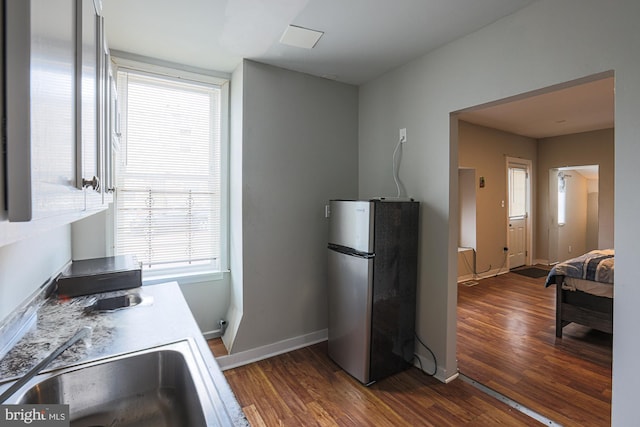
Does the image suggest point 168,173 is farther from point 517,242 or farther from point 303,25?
point 517,242

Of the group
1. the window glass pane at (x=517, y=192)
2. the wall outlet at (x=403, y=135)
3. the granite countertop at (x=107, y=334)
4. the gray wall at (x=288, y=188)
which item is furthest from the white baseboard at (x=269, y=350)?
the window glass pane at (x=517, y=192)

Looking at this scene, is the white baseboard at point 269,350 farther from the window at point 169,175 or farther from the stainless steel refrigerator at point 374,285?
the window at point 169,175

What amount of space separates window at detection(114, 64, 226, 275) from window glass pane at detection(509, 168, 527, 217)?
17.7 feet

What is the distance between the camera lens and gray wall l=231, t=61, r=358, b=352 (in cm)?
262

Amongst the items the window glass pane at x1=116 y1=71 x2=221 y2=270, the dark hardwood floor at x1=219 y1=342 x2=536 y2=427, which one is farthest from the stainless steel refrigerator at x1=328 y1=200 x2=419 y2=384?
the window glass pane at x1=116 y1=71 x2=221 y2=270

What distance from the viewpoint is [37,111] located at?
0.50 meters

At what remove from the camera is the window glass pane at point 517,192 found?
583cm

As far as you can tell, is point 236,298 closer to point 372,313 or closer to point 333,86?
point 372,313

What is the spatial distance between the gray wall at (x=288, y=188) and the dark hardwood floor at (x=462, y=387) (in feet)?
1.28

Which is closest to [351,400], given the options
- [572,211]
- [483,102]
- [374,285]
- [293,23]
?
[374,285]

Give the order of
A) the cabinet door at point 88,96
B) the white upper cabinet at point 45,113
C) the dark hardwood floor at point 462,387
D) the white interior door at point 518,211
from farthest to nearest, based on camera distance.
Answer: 1. the white interior door at point 518,211
2. the dark hardwood floor at point 462,387
3. the cabinet door at point 88,96
4. the white upper cabinet at point 45,113

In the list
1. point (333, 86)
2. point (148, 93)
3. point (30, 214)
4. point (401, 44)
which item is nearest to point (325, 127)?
point (333, 86)

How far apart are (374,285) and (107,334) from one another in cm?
162

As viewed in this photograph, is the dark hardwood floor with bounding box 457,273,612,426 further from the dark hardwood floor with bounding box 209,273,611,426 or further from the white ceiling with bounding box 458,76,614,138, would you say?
the white ceiling with bounding box 458,76,614,138
